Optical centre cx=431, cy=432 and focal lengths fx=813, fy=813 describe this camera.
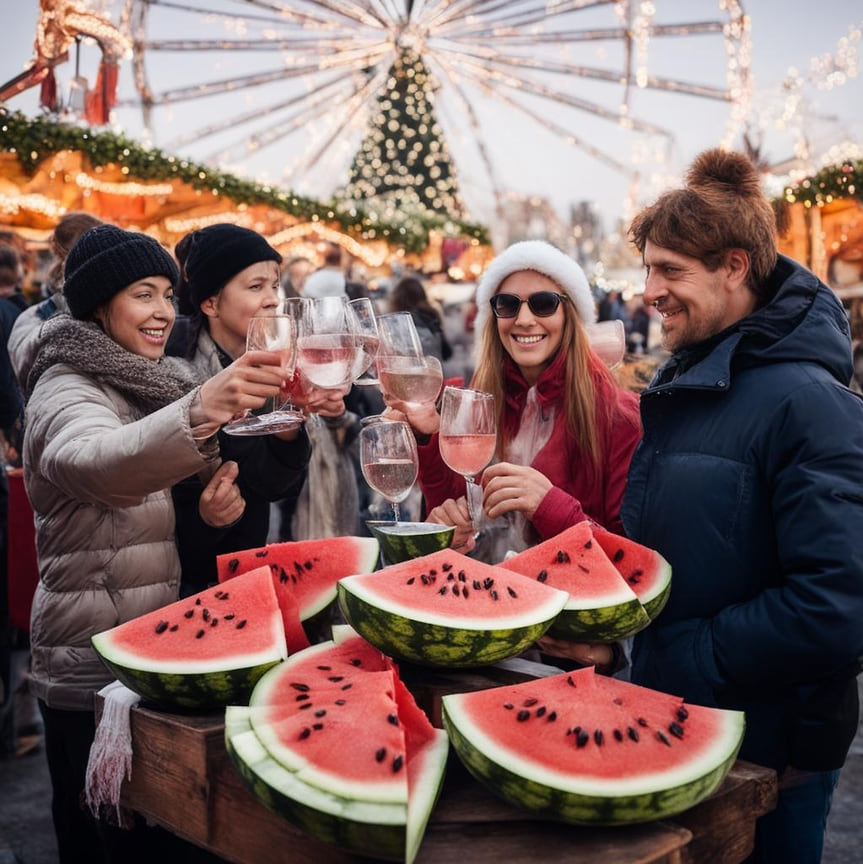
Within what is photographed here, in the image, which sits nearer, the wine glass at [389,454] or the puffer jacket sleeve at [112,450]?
the puffer jacket sleeve at [112,450]

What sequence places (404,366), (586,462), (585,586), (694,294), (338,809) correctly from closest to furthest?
1. (338,809)
2. (585,586)
3. (694,294)
4. (404,366)
5. (586,462)

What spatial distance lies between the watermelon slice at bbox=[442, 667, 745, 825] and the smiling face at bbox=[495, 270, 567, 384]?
1.57 m

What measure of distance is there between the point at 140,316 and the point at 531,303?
50.1 inches

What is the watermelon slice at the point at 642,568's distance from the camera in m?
1.75

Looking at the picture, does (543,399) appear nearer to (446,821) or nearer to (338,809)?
(446,821)

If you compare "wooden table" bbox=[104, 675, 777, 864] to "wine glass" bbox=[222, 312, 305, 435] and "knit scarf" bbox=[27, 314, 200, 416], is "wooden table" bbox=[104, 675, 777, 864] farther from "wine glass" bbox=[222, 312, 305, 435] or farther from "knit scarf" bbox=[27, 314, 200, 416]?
"knit scarf" bbox=[27, 314, 200, 416]

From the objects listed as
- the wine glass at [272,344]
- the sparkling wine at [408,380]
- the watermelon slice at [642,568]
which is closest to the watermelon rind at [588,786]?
the watermelon slice at [642,568]

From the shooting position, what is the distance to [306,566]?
6.61ft

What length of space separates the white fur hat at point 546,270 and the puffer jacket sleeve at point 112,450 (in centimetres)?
147

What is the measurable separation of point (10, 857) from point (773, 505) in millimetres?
3534

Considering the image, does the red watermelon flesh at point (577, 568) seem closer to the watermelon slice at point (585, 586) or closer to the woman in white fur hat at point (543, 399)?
the watermelon slice at point (585, 586)

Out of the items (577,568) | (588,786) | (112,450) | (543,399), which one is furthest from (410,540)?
(543,399)

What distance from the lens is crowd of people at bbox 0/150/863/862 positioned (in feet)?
5.57

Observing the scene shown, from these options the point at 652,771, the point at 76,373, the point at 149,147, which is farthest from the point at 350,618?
the point at 149,147
